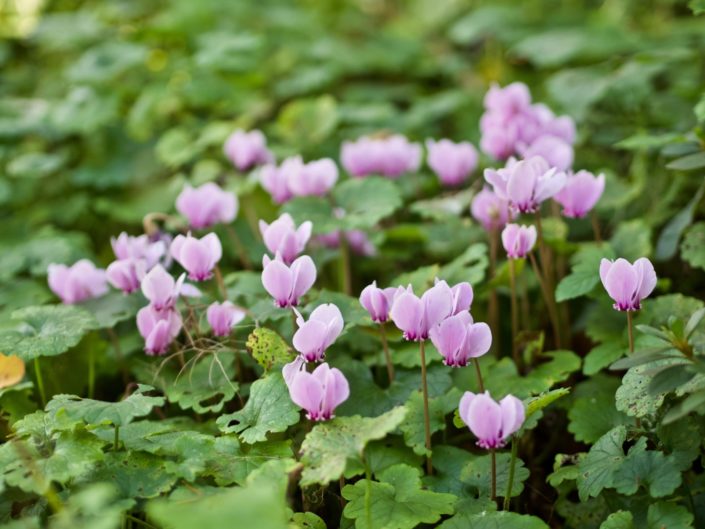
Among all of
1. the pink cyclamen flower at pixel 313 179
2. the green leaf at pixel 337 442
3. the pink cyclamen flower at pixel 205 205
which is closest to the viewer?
the green leaf at pixel 337 442

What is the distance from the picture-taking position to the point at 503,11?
14.1ft

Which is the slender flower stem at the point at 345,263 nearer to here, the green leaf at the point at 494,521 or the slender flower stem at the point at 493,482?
the slender flower stem at the point at 493,482

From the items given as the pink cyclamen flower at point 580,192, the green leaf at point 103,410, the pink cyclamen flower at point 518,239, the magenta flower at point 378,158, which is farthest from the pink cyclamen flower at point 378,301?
the magenta flower at point 378,158

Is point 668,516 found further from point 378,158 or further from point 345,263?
point 378,158

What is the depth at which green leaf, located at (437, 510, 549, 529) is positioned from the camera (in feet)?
5.10

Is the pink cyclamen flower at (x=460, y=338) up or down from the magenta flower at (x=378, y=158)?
up

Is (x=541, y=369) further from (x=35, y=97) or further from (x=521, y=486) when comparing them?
(x=35, y=97)

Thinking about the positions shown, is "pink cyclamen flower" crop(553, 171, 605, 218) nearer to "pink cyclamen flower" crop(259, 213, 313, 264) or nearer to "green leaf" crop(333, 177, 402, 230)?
"green leaf" crop(333, 177, 402, 230)

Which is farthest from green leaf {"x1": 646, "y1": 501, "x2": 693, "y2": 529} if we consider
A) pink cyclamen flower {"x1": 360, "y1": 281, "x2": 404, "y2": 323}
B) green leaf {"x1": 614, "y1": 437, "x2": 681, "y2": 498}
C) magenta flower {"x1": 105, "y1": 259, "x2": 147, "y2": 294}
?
magenta flower {"x1": 105, "y1": 259, "x2": 147, "y2": 294}

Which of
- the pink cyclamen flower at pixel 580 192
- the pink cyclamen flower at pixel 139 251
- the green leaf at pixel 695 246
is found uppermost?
the pink cyclamen flower at pixel 580 192

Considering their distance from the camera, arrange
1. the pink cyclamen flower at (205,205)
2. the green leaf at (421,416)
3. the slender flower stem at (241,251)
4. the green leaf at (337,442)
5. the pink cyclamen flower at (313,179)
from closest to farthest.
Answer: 1. the green leaf at (337,442)
2. the green leaf at (421,416)
3. the pink cyclamen flower at (205,205)
4. the pink cyclamen flower at (313,179)
5. the slender flower stem at (241,251)

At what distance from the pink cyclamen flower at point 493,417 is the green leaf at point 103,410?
0.62m

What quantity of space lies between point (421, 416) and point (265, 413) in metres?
0.38

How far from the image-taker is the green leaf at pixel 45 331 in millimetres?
1843
